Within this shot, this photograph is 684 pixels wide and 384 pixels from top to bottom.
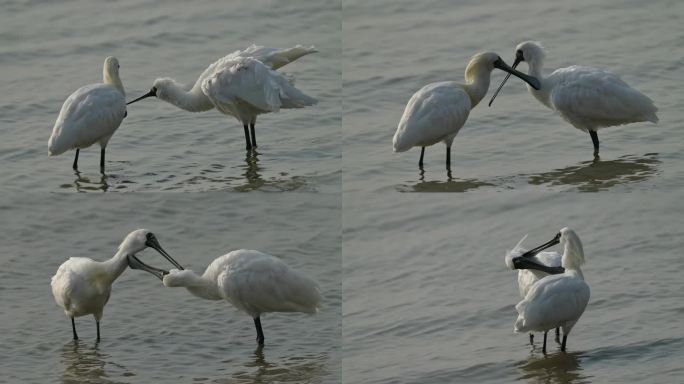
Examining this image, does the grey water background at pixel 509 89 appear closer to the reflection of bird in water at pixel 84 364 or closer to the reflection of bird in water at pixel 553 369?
the reflection of bird in water at pixel 553 369

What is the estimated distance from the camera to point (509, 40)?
15938 millimetres

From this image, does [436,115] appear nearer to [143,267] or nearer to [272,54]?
[272,54]

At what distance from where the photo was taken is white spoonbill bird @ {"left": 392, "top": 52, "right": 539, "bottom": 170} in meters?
12.9

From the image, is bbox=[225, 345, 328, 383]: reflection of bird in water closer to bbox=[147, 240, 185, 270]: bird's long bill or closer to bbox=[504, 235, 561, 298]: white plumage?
bbox=[147, 240, 185, 270]: bird's long bill

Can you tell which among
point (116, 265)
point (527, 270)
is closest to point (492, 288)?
point (527, 270)

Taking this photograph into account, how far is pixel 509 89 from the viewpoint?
14.8 meters

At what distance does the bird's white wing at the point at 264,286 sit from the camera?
1164 centimetres

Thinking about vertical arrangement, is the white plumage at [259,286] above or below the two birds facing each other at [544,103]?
below

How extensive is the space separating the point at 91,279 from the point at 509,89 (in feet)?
15.2

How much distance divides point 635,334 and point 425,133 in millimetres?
2382

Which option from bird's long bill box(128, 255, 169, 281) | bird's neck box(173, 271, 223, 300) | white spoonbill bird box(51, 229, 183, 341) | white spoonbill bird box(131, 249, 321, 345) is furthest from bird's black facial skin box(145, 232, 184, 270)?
white spoonbill bird box(131, 249, 321, 345)

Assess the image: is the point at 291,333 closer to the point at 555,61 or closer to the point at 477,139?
the point at 477,139

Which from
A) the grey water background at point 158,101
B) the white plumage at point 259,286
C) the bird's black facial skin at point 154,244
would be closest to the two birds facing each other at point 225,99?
the grey water background at point 158,101

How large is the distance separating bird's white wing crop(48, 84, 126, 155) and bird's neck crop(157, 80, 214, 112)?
0.75 m
